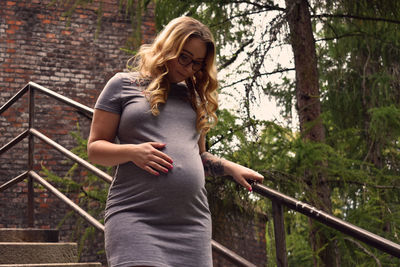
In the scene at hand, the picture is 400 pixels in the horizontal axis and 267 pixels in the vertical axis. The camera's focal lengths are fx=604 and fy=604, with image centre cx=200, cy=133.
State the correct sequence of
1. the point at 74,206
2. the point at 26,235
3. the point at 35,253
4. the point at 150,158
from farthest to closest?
the point at 26,235, the point at 74,206, the point at 35,253, the point at 150,158

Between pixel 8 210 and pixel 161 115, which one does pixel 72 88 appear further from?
pixel 161 115

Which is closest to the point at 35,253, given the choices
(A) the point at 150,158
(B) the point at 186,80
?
(B) the point at 186,80

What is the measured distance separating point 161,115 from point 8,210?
6410 millimetres

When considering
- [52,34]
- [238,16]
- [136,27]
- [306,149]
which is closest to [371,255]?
[306,149]

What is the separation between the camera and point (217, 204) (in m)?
4.04

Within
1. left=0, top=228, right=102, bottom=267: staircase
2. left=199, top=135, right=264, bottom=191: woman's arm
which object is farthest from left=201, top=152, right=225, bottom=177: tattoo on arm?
left=0, top=228, right=102, bottom=267: staircase

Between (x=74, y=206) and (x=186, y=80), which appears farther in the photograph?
(x=74, y=206)

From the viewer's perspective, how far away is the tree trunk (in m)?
4.34

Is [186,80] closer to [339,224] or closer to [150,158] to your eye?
[150,158]

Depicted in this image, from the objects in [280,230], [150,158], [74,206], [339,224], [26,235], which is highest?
[150,158]

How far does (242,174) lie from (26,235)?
Answer: 2075 millimetres

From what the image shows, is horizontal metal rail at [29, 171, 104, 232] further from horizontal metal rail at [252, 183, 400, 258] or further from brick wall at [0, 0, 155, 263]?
brick wall at [0, 0, 155, 263]

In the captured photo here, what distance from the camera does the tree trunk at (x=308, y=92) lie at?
14.3 feet

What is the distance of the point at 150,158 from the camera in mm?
1680
